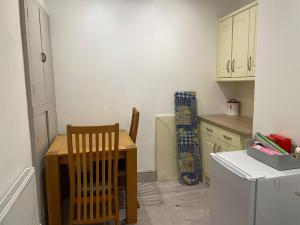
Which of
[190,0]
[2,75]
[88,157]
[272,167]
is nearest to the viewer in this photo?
[2,75]

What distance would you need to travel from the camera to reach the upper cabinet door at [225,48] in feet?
9.61

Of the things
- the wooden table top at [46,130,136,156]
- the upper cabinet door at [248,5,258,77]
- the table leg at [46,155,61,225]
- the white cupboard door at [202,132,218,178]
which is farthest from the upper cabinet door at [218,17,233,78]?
the table leg at [46,155,61,225]

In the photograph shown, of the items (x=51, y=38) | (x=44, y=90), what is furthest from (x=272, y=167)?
(x=51, y=38)

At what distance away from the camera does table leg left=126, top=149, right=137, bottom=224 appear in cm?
221

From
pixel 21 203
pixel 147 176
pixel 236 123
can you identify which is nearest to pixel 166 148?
pixel 147 176

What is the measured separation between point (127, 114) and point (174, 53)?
102 cm

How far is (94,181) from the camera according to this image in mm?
2188

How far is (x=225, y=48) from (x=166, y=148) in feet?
5.02

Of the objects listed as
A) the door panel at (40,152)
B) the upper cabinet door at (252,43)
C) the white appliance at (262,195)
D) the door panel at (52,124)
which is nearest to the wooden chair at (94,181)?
the door panel at (40,152)

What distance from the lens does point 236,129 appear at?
235 cm

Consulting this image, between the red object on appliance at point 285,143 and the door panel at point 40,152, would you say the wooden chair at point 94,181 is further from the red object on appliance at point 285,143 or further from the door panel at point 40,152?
the red object on appliance at point 285,143

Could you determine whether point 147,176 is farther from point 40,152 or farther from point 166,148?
point 40,152

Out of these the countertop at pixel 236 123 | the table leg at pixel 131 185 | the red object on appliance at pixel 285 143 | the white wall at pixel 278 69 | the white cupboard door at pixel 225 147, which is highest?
the white wall at pixel 278 69

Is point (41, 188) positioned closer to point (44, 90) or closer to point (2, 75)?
point (44, 90)
